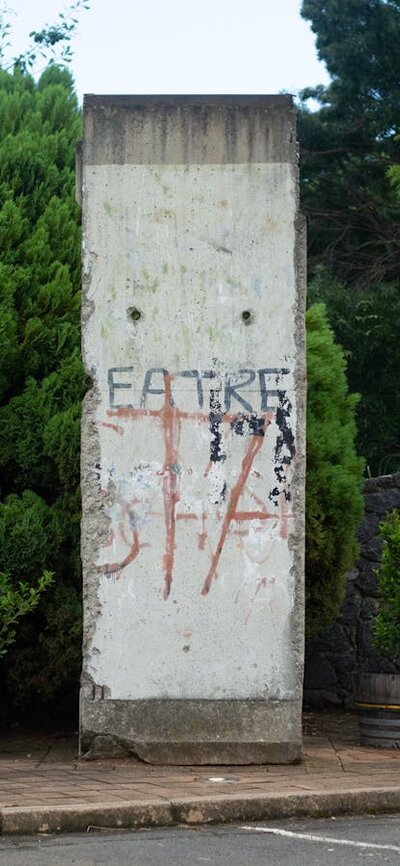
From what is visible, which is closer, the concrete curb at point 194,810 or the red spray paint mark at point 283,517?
the concrete curb at point 194,810

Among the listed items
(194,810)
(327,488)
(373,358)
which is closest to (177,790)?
(194,810)

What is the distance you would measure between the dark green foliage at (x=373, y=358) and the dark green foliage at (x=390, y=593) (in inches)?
440

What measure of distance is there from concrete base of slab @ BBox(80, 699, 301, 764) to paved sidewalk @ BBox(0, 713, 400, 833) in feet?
0.30

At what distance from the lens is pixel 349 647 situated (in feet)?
36.6

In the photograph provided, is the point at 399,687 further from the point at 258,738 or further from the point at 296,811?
the point at 296,811

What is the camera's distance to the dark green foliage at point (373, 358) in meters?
20.3

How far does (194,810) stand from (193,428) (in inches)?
98.3

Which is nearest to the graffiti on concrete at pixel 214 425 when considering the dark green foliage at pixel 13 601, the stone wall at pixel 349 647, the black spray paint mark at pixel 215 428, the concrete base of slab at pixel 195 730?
the black spray paint mark at pixel 215 428

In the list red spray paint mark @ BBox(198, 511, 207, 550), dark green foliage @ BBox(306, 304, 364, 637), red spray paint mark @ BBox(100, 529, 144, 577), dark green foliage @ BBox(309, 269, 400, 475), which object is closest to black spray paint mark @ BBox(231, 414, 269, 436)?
red spray paint mark @ BBox(198, 511, 207, 550)

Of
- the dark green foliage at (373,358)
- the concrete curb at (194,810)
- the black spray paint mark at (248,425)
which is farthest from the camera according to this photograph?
the dark green foliage at (373,358)

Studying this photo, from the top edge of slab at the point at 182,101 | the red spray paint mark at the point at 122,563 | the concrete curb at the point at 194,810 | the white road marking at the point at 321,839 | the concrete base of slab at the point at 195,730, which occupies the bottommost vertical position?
the white road marking at the point at 321,839

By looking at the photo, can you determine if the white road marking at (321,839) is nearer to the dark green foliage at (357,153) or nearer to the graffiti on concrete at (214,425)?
the graffiti on concrete at (214,425)

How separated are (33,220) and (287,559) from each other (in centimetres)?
337

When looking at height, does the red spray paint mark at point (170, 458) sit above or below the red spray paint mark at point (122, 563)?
above
